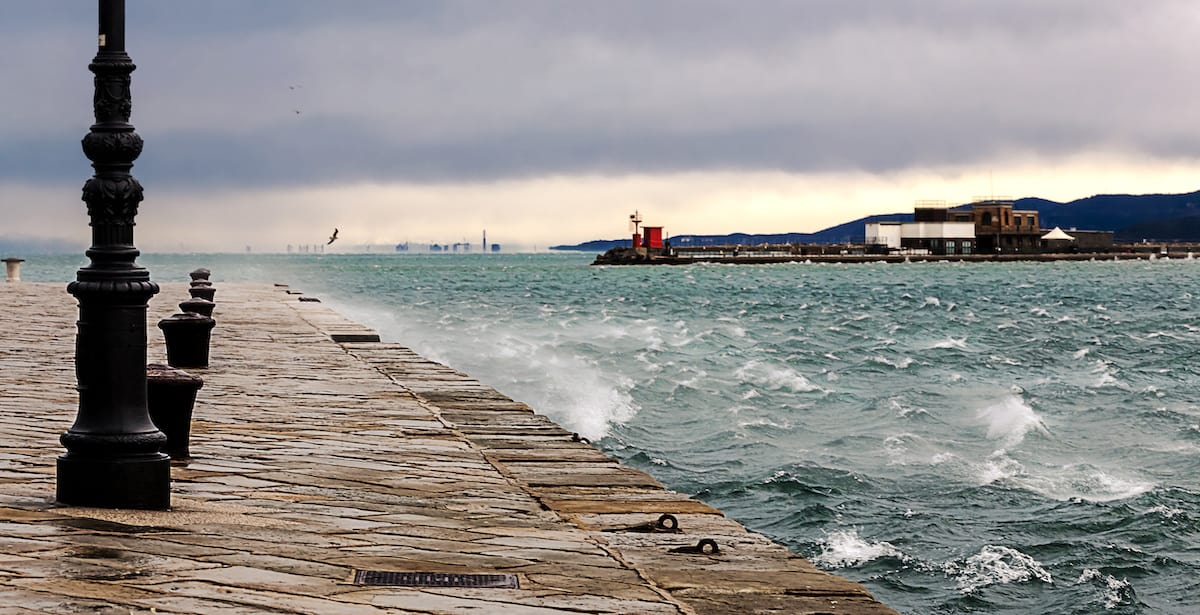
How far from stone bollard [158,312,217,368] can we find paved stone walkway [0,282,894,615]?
2266mm

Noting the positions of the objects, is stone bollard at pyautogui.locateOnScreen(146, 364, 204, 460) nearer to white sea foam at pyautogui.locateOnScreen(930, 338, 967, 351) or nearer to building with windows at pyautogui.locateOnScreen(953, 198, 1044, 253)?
white sea foam at pyautogui.locateOnScreen(930, 338, 967, 351)

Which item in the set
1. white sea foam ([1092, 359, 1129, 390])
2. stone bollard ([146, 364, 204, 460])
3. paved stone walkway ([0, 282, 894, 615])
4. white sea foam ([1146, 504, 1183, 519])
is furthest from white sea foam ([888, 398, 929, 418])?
stone bollard ([146, 364, 204, 460])

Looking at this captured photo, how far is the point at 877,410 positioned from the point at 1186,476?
20.5 feet

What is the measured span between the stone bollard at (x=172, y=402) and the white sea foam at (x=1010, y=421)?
508 inches

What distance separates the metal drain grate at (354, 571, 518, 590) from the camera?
543cm

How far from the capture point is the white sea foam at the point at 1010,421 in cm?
1941

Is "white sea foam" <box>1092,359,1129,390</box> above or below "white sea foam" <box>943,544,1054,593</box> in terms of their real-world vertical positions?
above

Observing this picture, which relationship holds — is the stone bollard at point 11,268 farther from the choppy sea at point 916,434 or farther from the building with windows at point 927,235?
the building with windows at point 927,235

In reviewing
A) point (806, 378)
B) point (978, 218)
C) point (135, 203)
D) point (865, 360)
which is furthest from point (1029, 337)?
point (978, 218)

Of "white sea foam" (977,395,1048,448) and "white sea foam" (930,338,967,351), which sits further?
"white sea foam" (930,338,967,351)

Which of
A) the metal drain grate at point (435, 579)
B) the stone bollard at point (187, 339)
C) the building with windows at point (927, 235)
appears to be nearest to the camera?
the metal drain grate at point (435, 579)

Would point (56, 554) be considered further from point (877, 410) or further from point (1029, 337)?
point (1029, 337)

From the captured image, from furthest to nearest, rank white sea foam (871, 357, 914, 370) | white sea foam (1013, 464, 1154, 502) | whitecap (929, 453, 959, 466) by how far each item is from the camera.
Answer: white sea foam (871, 357, 914, 370)
whitecap (929, 453, 959, 466)
white sea foam (1013, 464, 1154, 502)

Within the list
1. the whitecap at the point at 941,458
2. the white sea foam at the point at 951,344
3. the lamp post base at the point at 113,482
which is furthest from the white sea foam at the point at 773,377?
the lamp post base at the point at 113,482
